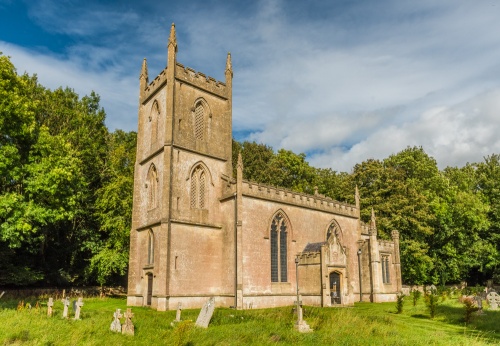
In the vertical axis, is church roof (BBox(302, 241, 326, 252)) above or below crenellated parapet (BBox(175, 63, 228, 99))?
below

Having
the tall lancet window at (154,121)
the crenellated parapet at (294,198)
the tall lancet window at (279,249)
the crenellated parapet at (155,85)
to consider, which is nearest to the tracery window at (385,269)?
the crenellated parapet at (294,198)

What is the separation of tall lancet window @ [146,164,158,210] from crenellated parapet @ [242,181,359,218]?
20.4 ft

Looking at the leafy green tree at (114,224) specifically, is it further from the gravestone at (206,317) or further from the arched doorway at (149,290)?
the gravestone at (206,317)

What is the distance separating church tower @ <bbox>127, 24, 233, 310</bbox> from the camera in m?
26.0

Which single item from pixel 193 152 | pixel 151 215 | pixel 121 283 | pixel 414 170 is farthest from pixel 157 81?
pixel 414 170

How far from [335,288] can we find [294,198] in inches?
286

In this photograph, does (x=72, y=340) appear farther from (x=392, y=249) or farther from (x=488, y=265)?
(x=488, y=265)

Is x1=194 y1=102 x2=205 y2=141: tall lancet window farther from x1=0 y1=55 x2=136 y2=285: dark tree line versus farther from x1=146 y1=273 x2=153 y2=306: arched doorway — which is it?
x1=146 y1=273 x2=153 y2=306: arched doorway

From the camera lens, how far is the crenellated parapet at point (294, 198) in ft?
94.6

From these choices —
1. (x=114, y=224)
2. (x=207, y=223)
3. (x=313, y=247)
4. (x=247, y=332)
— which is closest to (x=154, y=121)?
(x=207, y=223)

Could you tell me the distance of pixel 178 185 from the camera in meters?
27.3

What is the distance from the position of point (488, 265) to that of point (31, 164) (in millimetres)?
47001

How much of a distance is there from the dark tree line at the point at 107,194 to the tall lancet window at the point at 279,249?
12.4m

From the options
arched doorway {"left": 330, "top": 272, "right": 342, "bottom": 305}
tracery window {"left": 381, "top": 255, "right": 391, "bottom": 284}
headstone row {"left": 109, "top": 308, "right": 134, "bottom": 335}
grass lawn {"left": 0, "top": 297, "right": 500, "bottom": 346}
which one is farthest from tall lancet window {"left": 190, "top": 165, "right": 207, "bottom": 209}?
tracery window {"left": 381, "top": 255, "right": 391, "bottom": 284}
